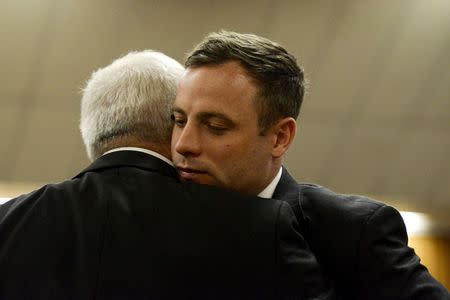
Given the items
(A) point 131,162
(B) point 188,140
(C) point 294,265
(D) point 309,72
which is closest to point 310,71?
(D) point 309,72

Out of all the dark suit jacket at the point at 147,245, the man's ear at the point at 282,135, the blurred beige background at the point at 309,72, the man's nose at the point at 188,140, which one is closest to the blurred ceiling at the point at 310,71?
the blurred beige background at the point at 309,72

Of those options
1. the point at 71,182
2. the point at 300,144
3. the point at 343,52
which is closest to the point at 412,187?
the point at 300,144

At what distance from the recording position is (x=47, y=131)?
667 centimetres

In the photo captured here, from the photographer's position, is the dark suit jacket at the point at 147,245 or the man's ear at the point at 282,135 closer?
the dark suit jacket at the point at 147,245

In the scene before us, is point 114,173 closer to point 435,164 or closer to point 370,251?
point 370,251

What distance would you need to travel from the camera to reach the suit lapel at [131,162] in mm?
1938

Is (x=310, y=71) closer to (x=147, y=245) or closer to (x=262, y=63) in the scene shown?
(x=262, y=63)

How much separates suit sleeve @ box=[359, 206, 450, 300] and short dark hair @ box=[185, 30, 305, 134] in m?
0.44

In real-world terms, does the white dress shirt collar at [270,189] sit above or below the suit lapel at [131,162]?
below

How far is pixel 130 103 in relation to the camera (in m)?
2.09

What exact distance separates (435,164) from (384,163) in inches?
19.8

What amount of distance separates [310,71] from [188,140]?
4676 mm

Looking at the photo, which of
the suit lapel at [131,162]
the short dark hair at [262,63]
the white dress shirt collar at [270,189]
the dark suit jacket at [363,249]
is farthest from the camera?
the white dress shirt collar at [270,189]

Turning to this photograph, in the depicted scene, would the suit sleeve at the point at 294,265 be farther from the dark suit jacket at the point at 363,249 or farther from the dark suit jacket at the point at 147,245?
the dark suit jacket at the point at 363,249
